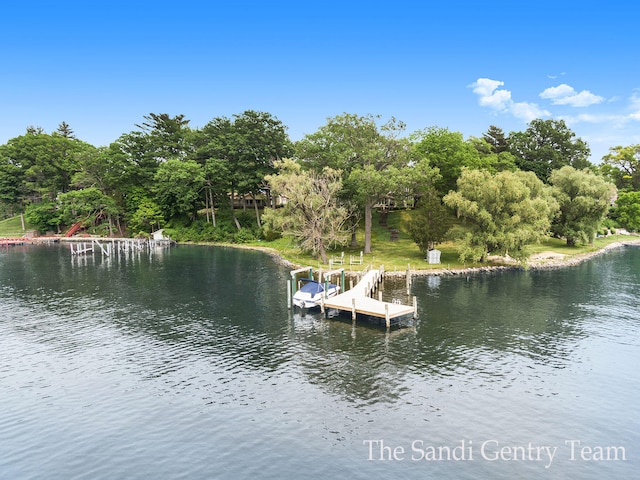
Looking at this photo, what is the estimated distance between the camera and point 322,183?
6569 cm

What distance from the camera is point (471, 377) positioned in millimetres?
28109

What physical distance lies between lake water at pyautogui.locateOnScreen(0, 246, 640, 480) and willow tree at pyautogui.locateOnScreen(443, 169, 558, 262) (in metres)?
14.9

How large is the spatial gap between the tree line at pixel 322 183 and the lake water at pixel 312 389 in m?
19.9

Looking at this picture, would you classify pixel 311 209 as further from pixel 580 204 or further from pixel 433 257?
pixel 580 204

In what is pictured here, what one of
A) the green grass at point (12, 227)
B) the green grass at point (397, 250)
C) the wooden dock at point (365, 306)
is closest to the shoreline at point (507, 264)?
the green grass at point (397, 250)

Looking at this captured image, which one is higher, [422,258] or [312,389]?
[422,258]

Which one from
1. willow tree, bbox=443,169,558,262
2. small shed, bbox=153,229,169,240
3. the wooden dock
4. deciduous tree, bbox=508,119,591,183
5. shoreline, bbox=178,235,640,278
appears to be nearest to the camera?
the wooden dock

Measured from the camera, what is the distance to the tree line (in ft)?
214

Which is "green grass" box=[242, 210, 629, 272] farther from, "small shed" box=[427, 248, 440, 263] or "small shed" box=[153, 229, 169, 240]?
"small shed" box=[153, 229, 169, 240]

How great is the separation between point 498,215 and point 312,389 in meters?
48.5

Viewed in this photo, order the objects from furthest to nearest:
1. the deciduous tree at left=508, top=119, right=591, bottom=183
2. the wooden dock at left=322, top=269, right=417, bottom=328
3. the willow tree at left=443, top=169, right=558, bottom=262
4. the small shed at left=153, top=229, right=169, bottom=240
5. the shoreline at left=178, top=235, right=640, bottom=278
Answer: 1. the deciduous tree at left=508, top=119, right=591, bottom=183
2. the small shed at left=153, top=229, right=169, bottom=240
3. the willow tree at left=443, top=169, right=558, bottom=262
4. the shoreline at left=178, top=235, right=640, bottom=278
5. the wooden dock at left=322, top=269, right=417, bottom=328

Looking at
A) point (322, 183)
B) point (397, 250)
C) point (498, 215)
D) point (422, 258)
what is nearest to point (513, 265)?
point (498, 215)

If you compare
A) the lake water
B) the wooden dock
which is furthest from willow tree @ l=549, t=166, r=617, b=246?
the wooden dock

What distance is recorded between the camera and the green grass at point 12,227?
113 meters
